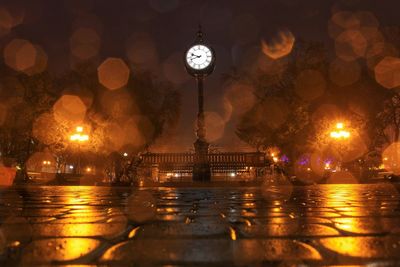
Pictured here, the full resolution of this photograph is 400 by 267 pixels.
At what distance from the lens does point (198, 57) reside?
30109 millimetres

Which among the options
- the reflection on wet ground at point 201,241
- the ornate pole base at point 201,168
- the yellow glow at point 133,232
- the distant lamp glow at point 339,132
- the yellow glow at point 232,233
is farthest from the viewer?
the ornate pole base at point 201,168

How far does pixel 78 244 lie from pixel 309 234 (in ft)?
7.01

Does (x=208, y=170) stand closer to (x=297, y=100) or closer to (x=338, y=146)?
(x=297, y=100)

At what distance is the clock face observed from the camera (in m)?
30.0

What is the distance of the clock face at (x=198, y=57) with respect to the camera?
30.0 meters

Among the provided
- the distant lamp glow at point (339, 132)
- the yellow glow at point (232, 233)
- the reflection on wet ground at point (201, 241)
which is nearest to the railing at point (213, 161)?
the distant lamp glow at point (339, 132)

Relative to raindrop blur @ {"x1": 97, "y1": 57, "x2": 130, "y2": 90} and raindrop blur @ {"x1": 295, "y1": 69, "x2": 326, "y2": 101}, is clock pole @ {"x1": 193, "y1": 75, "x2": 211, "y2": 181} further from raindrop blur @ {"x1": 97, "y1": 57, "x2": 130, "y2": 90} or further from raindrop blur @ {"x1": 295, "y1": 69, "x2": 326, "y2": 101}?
raindrop blur @ {"x1": 295, "y1": 69, "x2": 326, "y2": 101}

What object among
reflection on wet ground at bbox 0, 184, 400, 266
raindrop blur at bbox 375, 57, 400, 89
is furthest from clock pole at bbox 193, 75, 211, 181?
reflection on wet ground at bbox 0, 184, 400, 266

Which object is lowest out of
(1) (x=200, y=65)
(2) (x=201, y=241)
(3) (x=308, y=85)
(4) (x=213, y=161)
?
(2) (x=201, y=241)

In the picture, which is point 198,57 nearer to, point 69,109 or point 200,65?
point 200,65

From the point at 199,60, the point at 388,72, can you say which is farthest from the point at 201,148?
the point at 388,72

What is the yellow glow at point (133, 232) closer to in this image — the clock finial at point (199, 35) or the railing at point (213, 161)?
the railing at point (213, 161)

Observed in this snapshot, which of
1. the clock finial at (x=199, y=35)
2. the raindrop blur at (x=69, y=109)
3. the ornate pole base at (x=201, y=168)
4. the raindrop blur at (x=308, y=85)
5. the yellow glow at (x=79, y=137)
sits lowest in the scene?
the ornate pole base at (x=201, y=168)

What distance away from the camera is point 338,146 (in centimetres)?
2702
